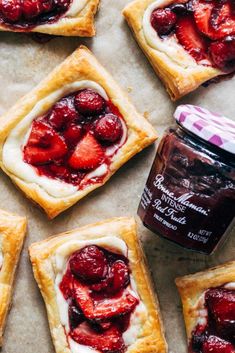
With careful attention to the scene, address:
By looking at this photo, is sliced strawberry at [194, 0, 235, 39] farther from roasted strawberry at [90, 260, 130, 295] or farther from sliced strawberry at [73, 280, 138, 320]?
sliced strawberry at [73, 280, 138, 320]

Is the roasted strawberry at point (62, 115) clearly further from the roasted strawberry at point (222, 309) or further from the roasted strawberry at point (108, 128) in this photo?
the roasted strawberry at point (222, 309)

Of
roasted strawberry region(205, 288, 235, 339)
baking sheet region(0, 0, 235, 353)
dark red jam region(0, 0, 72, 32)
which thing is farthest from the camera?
baking sheet region(0, 0, 235, 353)

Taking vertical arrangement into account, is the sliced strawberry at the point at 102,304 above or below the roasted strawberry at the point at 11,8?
below

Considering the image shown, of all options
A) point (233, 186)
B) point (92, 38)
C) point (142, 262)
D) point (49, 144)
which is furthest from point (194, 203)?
point (92, 38)

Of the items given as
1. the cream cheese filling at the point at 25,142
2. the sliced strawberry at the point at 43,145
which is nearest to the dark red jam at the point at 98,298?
the cream cheese filling at the point at 25,142

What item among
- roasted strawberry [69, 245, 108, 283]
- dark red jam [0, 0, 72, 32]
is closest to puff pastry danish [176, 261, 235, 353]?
roasted strawberry [69, 245, 108, 283]
